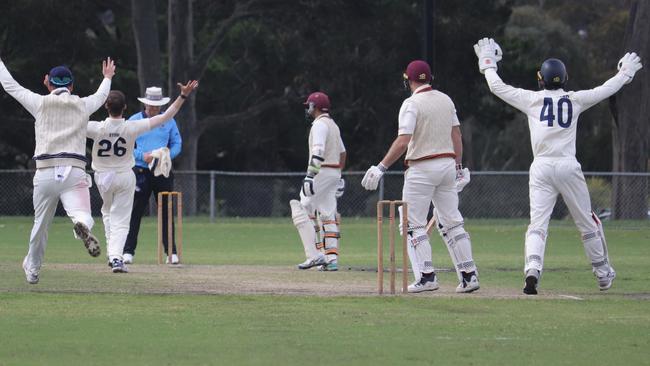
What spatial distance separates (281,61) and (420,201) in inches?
1442

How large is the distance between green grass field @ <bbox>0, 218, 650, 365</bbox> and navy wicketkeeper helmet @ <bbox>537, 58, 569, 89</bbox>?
2.12 metres

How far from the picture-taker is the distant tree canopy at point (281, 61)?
46688 millimetres

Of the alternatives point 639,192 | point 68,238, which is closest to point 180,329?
point 68,238

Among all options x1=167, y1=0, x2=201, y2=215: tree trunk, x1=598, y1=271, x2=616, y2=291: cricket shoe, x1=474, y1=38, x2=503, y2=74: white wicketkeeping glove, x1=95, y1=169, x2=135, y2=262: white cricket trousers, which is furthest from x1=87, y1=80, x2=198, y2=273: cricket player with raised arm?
x1=167, y1=0, x2=201, y2=215: tree trunk

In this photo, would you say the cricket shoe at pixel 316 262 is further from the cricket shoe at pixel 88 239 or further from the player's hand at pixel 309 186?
the cricket shoe at pixel 88 239

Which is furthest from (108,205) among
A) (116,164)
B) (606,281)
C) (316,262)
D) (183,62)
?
(183,62)

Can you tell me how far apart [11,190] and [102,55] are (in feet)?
38.9

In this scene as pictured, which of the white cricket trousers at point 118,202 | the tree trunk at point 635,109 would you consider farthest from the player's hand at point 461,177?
the tree trunk at point 635,109

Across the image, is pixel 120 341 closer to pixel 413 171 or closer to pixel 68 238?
pixel 413 171

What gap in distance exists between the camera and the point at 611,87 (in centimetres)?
1462

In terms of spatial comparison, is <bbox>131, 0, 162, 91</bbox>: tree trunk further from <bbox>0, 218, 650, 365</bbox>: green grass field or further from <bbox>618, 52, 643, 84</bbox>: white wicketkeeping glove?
<bbox>618, 52, 643, 84</bbox>: white wicketkeeping glove

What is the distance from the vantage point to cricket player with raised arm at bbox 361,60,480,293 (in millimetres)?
14086

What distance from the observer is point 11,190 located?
1465 inches

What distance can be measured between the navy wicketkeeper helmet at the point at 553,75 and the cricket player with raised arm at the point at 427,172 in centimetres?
98
